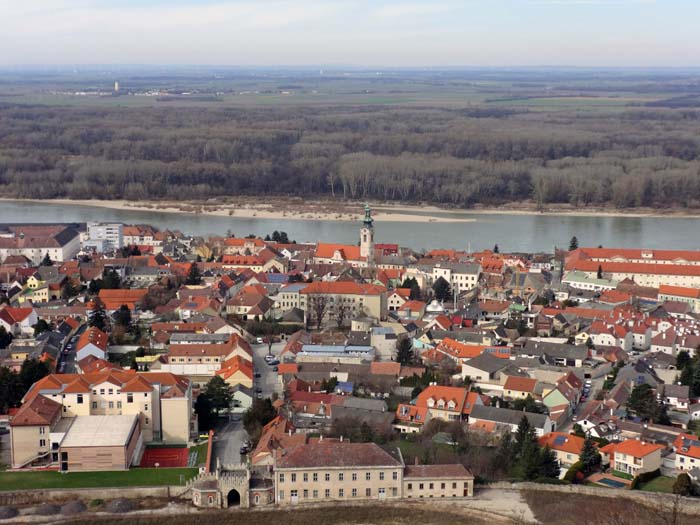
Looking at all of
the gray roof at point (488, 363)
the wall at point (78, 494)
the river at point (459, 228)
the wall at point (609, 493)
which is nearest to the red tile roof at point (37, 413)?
the wall at point (78, 494)

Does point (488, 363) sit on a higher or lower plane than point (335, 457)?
lower

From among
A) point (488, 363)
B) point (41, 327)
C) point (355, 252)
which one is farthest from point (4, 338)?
point (355, 252)

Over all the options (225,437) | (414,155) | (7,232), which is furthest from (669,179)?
(225,437)

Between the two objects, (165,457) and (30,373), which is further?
(30,373)

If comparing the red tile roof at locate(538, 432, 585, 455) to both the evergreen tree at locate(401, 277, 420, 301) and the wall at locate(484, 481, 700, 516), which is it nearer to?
the wall at locate(484, 481, 700, 516)

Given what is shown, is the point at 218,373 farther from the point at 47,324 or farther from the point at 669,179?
the point at 669,179

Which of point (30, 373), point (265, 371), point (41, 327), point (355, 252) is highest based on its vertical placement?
point (30, 373)

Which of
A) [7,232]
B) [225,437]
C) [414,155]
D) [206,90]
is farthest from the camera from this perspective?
[206,90]

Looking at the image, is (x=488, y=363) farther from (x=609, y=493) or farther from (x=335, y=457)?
(x=335, y=457)
